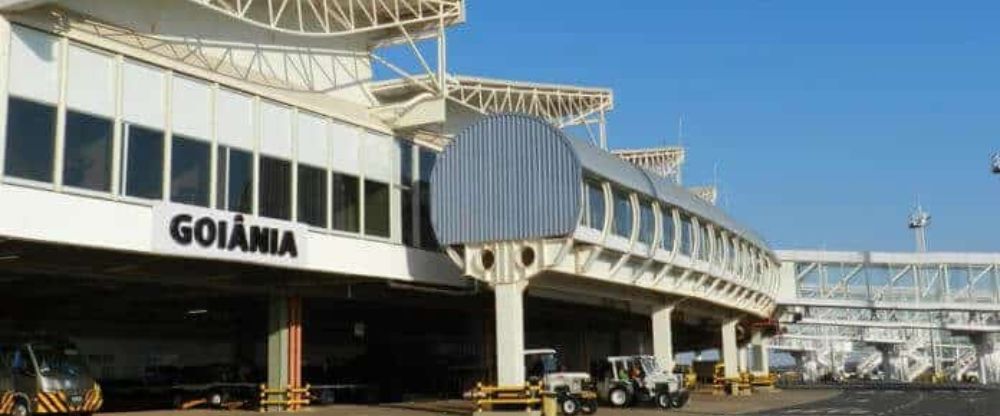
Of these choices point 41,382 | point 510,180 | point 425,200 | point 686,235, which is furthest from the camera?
point 686,235

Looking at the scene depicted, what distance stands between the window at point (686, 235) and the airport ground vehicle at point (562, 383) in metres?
9.29

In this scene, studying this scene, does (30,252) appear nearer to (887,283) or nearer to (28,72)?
(28,72)

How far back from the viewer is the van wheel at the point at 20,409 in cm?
2783

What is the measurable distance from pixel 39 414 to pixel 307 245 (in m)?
→ 8.94

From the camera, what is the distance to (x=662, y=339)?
43.2 metres

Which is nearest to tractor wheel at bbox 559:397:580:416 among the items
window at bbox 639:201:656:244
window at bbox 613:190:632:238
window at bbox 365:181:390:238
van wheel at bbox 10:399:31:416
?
window at bbox 613:190:632:238

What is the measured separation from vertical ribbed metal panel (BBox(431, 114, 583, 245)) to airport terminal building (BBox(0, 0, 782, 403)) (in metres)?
0.07

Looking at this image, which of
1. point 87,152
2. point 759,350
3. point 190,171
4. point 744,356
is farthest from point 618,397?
point 744,356

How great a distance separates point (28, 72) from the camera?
2303 cm

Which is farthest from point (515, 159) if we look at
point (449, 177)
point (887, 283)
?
point (887, 283)

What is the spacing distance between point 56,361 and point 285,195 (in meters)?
8.21

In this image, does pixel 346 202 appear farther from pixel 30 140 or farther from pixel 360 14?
pixel 30 140

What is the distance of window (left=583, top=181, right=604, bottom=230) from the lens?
1335 inches

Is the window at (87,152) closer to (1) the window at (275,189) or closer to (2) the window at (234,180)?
(2) the window at (234,180)
